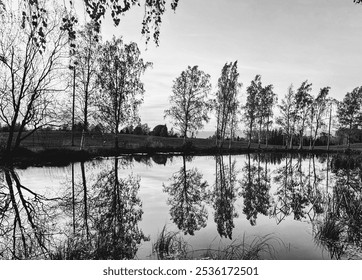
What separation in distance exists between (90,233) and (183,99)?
36.5 m

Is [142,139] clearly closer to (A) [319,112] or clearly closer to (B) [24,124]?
(B) [24,124]

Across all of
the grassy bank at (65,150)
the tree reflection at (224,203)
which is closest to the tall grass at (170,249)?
the tree reflection at (224,203)

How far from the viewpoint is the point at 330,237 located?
5766mm

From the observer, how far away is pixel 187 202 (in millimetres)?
9453

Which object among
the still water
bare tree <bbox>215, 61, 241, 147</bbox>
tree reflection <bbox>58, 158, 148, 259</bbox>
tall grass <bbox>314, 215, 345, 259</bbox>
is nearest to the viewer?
tree reflection <bbox>58, 158, 148, 259</bbox>

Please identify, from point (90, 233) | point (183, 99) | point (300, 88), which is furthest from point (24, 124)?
point (300, 88)

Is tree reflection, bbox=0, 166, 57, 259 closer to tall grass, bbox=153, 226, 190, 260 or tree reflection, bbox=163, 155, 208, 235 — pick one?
tall grass, bbox=153, 226, 190, 260

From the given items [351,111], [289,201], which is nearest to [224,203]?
[289,201]

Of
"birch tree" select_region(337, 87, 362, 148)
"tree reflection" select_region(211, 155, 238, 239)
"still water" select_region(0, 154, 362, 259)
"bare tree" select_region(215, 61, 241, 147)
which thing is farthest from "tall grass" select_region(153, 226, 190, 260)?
"birch tree" select_region(337, 87, 362, 148)

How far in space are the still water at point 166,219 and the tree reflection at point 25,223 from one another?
0.07 feet

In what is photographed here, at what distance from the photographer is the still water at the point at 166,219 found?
506 centimetres

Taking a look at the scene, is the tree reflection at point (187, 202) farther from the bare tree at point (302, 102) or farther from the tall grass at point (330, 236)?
the bare tree at point (302, 102)

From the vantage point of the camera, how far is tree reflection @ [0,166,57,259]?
4789 millimetres

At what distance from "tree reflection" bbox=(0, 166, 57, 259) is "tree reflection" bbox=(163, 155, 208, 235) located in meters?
3.29
